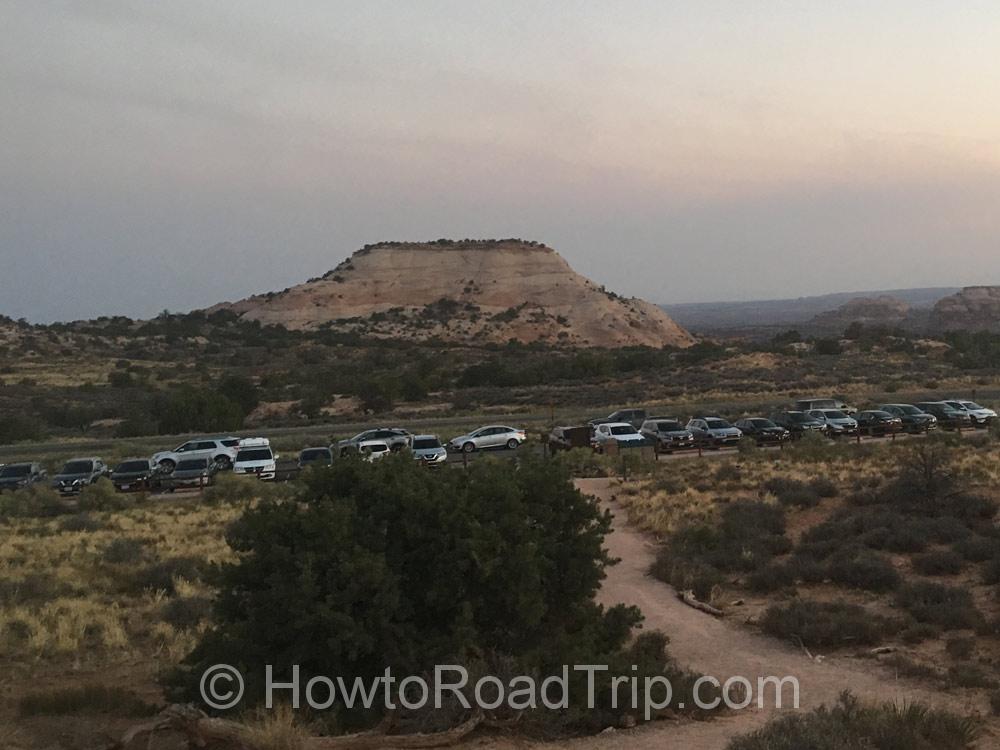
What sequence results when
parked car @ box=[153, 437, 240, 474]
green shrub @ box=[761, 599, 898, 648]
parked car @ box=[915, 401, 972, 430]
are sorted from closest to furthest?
green shrub @ box=[761, 599, 898, 648] → parked car @ box=[153, 437, 240, 474] → parked car @ box=[915, 401, 972, 430]

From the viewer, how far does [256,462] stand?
104 feet

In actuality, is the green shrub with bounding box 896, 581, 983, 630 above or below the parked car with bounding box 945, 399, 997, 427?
above

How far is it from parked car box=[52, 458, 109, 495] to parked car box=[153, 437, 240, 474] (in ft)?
7.87

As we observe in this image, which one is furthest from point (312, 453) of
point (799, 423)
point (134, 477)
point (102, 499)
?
point (799, 423)

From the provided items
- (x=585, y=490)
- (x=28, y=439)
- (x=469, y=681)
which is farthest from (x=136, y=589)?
(x=28, y=439)

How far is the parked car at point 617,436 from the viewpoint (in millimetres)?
35781

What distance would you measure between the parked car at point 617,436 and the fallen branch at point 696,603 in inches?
815

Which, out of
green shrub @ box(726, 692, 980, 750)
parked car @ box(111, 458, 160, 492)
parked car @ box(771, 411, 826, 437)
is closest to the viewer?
green shrub @ box(726, 692, 980, 750)

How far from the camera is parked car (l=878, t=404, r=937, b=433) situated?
122ft

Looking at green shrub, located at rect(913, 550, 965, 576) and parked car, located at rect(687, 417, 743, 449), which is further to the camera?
parked car, located at rect(687, 417, 743, 449)

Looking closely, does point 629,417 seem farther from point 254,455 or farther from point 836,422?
point 254,455

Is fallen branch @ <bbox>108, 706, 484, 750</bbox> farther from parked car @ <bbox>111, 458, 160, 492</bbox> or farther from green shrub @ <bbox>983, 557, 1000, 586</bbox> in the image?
parked car @ <bbox>111, 458, 160, 492</bbox>

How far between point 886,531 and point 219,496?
64.0 feet

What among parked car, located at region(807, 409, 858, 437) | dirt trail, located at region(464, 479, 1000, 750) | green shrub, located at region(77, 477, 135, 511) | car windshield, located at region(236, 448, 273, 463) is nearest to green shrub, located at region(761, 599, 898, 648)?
dirt trail, located at region(464, 479, 1000, 750)
